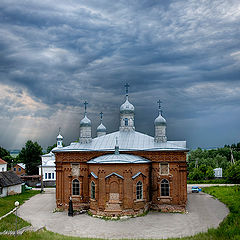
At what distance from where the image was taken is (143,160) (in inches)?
932

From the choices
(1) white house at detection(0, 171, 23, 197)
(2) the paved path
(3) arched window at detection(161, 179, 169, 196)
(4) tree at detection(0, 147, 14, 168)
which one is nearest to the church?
(3) arched window at detection(161, 179, 169, 196)

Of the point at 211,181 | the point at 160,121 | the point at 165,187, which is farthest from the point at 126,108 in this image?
the point at 211,181

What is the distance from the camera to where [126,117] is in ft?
91.8

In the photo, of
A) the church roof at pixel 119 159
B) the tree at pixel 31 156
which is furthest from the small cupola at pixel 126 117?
the tree at pixel 31 156

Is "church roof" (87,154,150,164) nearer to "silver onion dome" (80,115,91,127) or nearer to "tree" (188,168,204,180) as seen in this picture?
"silver onion dome" (80,115,91,127)

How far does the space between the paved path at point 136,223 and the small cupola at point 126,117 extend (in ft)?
26.3

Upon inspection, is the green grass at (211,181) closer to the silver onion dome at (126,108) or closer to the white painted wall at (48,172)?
the white painted wall at (48,172)

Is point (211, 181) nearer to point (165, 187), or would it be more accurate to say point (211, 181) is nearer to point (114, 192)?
point (165, 187)

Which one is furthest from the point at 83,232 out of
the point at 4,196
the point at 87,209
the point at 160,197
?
the point at 4,196

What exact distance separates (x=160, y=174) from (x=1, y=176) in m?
18.2

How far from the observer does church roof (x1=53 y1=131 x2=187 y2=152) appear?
81.7 ft

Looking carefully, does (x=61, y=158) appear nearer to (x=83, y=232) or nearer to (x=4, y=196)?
(x=83, y=232)

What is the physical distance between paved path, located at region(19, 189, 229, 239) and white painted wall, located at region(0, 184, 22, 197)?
6637mm

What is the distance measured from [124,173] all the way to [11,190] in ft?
55.7
